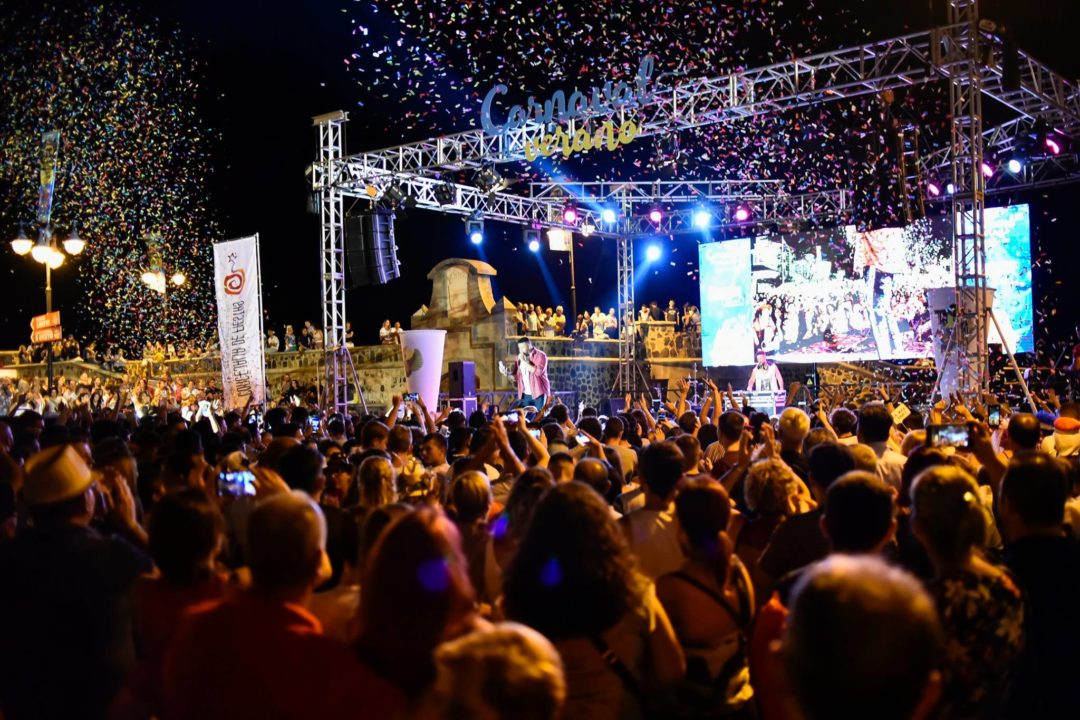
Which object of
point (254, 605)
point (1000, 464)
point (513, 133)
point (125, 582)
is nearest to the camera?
point (254, 605)

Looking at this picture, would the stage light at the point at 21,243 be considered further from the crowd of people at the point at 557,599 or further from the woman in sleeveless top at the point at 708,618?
the woman in sleeveless top at the point at 708,618

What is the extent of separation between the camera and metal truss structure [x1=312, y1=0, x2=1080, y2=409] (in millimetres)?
13570

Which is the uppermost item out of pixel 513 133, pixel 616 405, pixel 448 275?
pixel 513 133

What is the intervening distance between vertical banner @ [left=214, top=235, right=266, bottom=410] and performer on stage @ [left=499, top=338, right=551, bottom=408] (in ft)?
26.6

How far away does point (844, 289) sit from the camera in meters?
22.6

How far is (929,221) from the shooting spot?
21.8 m

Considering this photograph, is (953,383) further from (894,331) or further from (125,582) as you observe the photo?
(125,582)

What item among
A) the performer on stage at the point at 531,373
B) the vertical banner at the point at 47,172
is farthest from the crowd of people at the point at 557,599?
the performer on stage at the point at 531,373

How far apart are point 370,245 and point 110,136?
674 cm

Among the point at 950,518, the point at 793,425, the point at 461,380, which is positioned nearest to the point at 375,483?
the point at 950,518

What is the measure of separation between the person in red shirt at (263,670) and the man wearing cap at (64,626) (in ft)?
3.07

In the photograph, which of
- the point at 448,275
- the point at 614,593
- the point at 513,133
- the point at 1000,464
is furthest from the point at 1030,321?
the point at 614,593

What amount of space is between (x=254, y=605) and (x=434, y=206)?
18753 millimetres

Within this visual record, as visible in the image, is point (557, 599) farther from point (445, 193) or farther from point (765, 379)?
point (765, 379)
